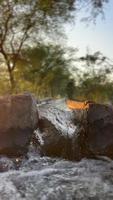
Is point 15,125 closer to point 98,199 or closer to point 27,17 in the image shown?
point 98,199

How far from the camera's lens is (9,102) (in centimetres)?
850

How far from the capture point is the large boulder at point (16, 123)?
27.1 feet

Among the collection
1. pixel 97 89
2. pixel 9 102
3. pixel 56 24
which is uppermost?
pixel 56 24

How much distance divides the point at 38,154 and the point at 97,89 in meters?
30.1

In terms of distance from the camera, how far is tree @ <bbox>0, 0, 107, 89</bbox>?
23781 mm

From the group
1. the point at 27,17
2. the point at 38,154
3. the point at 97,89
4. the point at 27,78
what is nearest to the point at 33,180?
the point at 38,154

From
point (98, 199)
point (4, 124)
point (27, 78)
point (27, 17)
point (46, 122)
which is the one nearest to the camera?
point (98, 199)

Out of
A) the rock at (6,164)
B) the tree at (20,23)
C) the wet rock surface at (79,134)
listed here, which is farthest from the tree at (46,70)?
the rock at (6,164)

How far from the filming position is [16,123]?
27.6ft

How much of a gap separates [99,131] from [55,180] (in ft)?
9.67

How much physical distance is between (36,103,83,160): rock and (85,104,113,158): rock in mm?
237

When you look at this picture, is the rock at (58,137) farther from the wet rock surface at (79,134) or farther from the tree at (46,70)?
the tree at (46,70)

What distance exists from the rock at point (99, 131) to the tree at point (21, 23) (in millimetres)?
14355

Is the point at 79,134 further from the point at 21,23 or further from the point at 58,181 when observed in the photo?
the point at 21,23
